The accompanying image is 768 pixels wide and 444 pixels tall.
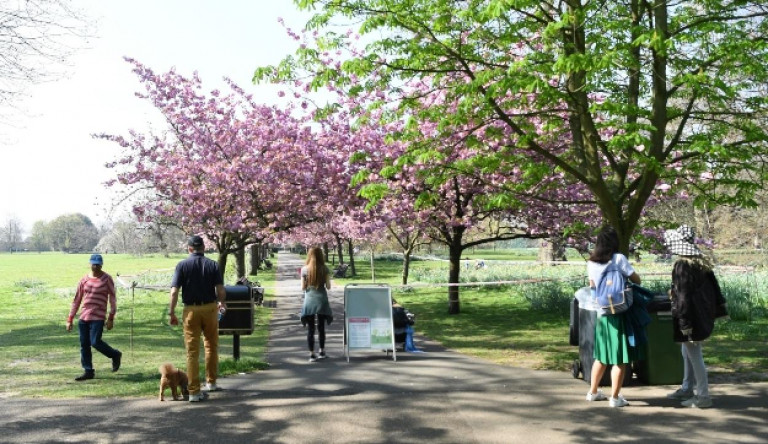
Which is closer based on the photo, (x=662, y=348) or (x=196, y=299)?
(x=196, y=299)

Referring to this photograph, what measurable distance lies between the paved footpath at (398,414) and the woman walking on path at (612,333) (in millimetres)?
320

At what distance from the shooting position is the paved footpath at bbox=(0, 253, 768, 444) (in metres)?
5.62

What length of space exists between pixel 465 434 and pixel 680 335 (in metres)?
2.59

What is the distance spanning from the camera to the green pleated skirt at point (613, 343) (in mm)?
6418

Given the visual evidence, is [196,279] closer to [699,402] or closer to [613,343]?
[613,343]

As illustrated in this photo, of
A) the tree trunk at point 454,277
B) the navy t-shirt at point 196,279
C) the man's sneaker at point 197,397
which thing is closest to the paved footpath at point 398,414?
the man's sneaker at point 197,397

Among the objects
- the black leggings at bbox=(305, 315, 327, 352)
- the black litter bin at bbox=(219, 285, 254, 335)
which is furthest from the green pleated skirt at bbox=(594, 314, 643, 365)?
the black litter bin at bbox=(219, 285, 254, 335)

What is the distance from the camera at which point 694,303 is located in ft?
21.2

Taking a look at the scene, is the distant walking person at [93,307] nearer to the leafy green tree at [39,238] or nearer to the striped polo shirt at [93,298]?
the striped polo shirt at [93,298]

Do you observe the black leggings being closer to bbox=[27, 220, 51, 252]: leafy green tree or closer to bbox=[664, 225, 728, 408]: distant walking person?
bbox=[664, 225, 728, 408]: distant walking person

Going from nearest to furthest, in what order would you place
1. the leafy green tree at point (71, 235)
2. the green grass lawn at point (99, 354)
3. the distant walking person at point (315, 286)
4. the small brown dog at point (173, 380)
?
the small brown dog at point (173, 380) → the green grass lawn at point (99, 354) → the distant walking person at point (315, 286) → the leafy green tree at point (71, 235)

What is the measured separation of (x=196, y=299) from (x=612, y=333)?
453 centimetres

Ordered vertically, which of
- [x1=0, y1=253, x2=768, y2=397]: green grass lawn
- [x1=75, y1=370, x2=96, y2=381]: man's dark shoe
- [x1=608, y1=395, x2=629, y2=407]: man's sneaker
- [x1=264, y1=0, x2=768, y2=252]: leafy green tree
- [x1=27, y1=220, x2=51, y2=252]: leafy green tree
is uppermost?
[x1=27, y1=220, x2=51, y2=252]: leafy green tree

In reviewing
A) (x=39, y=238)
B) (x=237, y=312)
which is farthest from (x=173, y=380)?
(x=39, y=238)
